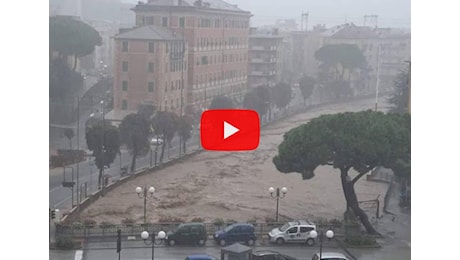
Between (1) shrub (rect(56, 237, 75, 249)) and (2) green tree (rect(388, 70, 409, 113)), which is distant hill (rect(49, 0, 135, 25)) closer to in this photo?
(1) shrub (rect(56, 237, 75, 249))

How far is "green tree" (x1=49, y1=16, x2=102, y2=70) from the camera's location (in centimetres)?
423

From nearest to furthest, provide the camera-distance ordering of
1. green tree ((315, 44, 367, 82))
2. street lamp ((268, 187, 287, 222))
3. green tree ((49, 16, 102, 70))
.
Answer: green tree ((49, 16, 102, 70)) → street lamp ((268, 187, 287, 222)) → green tree ((315, 44, 367, 82))

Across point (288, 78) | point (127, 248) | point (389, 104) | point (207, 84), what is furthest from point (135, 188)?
point (389, 104)

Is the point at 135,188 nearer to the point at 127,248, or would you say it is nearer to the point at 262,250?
the point at 127,248

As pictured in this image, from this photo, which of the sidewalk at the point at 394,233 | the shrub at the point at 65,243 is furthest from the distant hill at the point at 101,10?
the sidewalk at the point at 394,233

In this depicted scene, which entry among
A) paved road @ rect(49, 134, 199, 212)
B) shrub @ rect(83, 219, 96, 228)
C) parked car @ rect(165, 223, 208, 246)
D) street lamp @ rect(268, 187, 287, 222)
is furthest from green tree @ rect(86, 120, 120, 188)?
street lamp @ rect(268, 187, 287, 222)

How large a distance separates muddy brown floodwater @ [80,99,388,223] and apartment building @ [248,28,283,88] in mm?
290

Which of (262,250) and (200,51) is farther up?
(200,51)

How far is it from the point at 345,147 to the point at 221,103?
2.56 ft

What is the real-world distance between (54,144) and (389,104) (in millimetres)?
1937

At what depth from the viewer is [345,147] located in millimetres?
4453

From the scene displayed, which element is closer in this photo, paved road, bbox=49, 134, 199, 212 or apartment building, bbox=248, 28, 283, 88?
paved road, bbox=49, 134, 199, 212

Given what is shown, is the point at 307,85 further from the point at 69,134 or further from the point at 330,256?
the point at 69,134

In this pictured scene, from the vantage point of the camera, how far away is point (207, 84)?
4.41m
